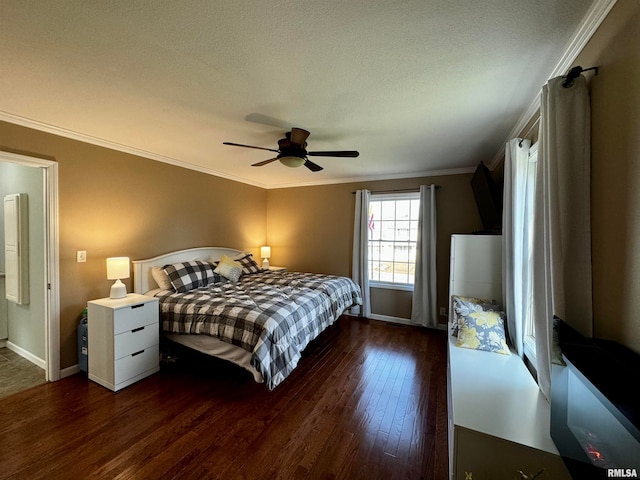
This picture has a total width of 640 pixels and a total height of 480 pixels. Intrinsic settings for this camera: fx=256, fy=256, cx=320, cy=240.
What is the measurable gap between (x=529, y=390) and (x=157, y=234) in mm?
4063

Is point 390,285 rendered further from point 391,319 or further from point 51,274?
point 51,274

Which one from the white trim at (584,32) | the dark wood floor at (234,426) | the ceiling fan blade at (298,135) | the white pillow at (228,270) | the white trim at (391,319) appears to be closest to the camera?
the white trim at (584,32)

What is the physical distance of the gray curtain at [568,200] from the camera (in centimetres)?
119

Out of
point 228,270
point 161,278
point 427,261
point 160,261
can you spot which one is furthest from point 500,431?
point 160,261

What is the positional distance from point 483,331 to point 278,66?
2.56m

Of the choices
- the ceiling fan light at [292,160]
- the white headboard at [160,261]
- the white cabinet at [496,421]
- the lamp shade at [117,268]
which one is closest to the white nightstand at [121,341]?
the lamp shade at [117,268]

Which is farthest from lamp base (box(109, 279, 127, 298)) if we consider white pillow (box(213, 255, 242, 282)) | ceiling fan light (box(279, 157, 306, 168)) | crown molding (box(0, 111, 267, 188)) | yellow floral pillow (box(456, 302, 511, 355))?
yellow floral pillow (box(456, 302, 511, 355))

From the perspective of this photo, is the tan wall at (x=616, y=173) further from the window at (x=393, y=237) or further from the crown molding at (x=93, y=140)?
the crown molding at (x=93, y=140)

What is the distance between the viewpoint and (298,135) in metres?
2.41

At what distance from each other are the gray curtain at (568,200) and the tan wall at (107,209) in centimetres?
392

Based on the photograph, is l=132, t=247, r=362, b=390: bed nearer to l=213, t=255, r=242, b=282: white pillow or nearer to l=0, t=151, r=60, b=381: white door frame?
l=213, t=255, r=242, b=282: white pillow

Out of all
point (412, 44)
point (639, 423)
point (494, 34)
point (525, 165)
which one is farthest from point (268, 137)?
point (639, 423)

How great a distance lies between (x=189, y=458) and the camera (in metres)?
1.65

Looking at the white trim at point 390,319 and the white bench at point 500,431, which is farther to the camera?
the white trim at point 390,319
